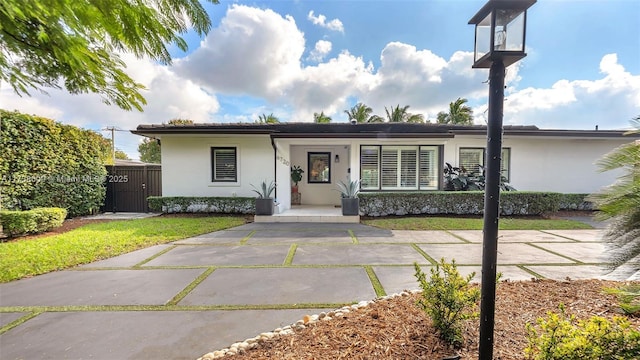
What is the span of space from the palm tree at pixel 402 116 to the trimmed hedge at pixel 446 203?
15.9 metres

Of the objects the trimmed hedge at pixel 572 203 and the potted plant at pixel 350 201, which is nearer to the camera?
the potted plant at pixel 350 201

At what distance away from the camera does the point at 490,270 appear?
5.64 feet

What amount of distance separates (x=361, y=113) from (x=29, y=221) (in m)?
22.0

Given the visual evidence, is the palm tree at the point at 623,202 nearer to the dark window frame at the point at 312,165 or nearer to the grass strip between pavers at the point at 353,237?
the grass strip between pavers at the point at 353,237

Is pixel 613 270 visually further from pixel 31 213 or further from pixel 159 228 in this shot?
pixel 31 213

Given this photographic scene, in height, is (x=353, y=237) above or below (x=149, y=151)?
below

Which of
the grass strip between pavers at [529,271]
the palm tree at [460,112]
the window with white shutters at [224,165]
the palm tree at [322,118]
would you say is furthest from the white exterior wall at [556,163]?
the palm tree at [322,118]

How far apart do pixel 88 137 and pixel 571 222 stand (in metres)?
17.6

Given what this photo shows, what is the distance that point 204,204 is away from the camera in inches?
402

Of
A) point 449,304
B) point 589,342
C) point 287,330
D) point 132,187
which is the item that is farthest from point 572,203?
point 132,187

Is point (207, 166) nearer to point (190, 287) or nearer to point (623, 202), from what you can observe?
point (190, 287)

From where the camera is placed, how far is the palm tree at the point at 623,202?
76.6 inches

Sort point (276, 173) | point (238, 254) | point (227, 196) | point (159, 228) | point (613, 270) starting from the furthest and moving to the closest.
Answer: point (227, 196) < point (276, 173) < point (159, 228) < point (238, 254) < point (613, 270)

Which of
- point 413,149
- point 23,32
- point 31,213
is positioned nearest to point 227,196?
point 31,213
